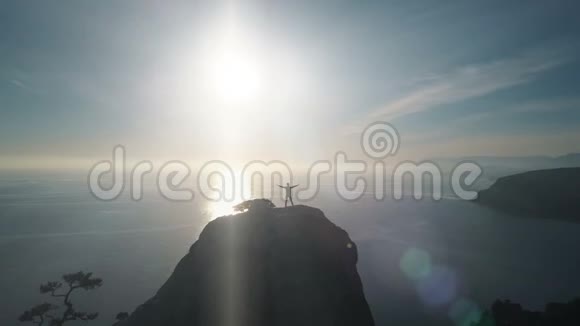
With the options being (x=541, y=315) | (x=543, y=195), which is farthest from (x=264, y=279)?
(x=543, y=195)

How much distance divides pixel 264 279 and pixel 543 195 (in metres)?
173

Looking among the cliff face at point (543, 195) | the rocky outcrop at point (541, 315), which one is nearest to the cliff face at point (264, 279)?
the rocky outcrop at point (541, 315)

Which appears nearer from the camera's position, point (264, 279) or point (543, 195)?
point (264, 279)

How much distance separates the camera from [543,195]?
13138 cm

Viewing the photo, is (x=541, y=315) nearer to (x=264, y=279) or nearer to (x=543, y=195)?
(x=264, y=279)

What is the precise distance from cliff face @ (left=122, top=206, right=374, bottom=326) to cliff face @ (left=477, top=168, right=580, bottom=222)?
151305 mm

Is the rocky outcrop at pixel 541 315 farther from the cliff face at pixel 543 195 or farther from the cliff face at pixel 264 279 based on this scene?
the cliff face at pixel 543 195

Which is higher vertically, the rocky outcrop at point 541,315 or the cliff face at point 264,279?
the cliff face at point 264,279

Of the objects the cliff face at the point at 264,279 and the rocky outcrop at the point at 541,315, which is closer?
the cliff face at the point at 264,279

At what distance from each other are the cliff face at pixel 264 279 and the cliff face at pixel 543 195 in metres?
151

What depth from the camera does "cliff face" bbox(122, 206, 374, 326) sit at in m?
17.3

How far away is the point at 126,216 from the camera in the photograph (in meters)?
153

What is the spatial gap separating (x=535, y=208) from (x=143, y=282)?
171 meters

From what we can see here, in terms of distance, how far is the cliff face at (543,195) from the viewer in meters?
120
